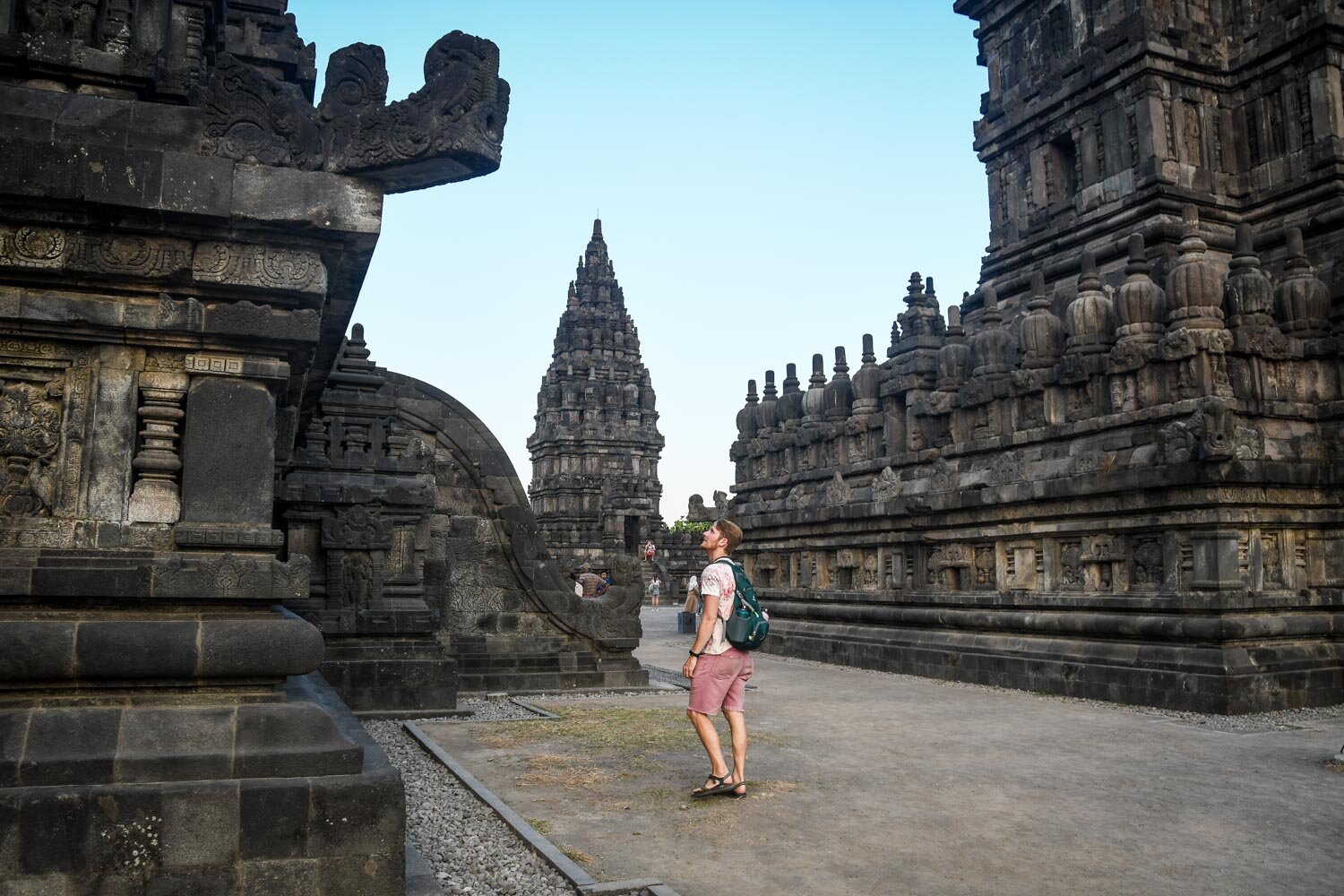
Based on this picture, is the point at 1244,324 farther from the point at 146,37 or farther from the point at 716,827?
the point at 146,37

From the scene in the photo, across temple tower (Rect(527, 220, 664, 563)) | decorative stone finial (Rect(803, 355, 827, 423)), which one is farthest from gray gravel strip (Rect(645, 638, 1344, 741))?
temple tower (Rect(527, 220, 664, 563))

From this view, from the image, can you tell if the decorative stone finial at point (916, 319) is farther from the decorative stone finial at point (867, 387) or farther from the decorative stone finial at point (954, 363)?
the decorative stone finial at point (954, 363)

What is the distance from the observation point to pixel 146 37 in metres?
5.30

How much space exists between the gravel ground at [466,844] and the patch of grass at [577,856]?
0.17 m

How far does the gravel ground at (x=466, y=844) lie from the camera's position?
5527 millimetres

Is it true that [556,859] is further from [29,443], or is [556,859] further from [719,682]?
[29,443]

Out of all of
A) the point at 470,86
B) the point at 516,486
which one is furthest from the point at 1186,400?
the point at 470,86

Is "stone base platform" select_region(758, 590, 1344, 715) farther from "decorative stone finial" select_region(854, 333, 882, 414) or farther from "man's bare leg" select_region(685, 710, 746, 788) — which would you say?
"man's bare leg" select_region(685, 710, 746, 788)

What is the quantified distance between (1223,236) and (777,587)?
34.1ft

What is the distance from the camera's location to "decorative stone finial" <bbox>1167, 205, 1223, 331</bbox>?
1313cm

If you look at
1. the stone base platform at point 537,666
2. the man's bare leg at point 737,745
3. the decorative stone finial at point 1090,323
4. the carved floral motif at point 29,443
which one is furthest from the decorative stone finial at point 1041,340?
the carved floral motif at point 29,443

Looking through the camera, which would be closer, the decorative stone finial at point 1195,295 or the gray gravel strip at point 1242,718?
the gray gravel strip at point 1242,718

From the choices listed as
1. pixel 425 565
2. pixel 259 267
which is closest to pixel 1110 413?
pixel 425 565

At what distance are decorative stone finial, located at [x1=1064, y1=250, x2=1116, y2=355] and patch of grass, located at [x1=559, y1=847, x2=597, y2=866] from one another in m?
11.0
